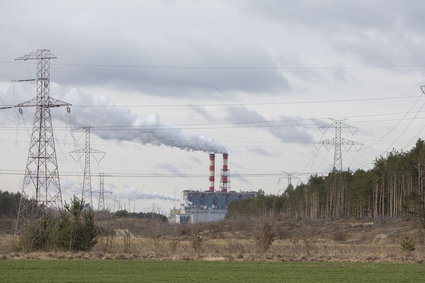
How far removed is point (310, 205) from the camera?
154 metres

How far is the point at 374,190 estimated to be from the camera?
108250 mm

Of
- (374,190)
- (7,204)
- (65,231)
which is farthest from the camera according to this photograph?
(7,204)

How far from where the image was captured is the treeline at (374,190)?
88.6 metres

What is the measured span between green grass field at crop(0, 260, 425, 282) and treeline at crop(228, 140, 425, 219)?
103ft

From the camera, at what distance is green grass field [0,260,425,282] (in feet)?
89.4

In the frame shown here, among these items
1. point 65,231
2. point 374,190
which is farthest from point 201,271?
point 374,190

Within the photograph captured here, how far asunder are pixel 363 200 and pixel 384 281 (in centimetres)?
8090

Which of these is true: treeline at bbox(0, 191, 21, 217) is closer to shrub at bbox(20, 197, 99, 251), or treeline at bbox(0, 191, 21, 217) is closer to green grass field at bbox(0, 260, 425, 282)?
shrub at bbox(20, 197, 99, 251)

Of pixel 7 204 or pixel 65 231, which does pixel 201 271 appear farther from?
pixel 7 204

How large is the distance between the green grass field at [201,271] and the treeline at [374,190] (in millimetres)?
31539

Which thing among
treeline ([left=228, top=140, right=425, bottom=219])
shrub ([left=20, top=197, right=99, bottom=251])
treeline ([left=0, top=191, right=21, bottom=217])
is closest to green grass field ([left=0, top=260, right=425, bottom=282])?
shrub ([left=20, top=197, right=99, bottom=251])

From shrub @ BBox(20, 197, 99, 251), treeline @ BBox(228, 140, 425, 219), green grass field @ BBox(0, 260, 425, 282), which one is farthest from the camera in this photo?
treeline @ BBox(228, 140, 425, 219)

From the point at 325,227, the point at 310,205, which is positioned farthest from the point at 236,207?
the point at 325,227

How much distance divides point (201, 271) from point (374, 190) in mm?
81683
